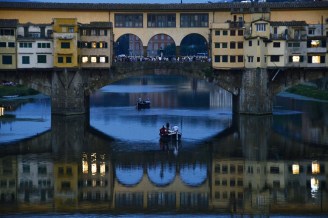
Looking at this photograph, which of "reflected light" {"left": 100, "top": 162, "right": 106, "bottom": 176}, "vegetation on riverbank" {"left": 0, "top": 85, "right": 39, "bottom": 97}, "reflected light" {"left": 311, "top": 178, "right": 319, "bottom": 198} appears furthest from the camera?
"vegetation on riverbank" {"left": 0, "top": 85, "right": 39, "bottom": 97}

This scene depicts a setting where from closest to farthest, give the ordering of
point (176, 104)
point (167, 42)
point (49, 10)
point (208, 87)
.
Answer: point (49, 10)
point (176, 104)
point (208, 87)
point (167, 42)

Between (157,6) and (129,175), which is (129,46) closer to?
(157,6)

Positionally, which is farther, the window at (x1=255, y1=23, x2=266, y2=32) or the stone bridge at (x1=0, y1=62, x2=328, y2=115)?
the stone bridge at (x1=0, y1=62, x2=328, y2=115)

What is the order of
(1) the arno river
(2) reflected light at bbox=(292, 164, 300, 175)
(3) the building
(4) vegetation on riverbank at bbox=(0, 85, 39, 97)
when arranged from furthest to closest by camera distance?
(4) vegetation on riverbank at bbox=(0, 85, 39, 97)
(3) the building
(2) reflected light at bbox=(292, 164, 300, 175)
(1) the arno river

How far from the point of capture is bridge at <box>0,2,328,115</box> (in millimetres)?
65688

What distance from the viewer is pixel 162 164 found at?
44469 millimetres

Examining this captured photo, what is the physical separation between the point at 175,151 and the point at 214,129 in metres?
11.1

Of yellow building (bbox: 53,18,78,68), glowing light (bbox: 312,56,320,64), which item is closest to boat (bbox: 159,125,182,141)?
yellow building (bbox: 53,18,78,68)

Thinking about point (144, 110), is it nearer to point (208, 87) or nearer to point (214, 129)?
point (214, 129)

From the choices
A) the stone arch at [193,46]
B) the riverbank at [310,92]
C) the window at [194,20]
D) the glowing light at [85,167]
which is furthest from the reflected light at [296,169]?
the stone arch at [193,46]

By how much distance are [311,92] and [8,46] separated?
39666mm

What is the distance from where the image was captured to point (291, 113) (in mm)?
69812

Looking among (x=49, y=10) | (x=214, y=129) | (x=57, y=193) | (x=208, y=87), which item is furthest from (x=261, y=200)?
(x=208, y=87)

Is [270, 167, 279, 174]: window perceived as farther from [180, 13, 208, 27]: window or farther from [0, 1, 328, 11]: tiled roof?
[180, 13, 208, 27]: window
